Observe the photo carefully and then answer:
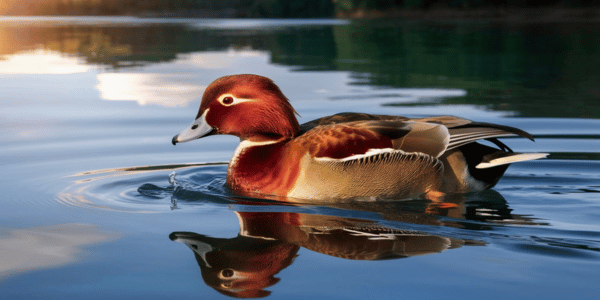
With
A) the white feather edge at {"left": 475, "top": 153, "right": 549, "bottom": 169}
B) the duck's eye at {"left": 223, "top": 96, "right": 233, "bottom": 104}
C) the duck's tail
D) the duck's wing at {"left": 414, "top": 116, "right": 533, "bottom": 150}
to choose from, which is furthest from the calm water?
the duck's eye at {"left": 223, "top": 96, "right": 233, "bottom": 104}

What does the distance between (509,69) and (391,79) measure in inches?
143

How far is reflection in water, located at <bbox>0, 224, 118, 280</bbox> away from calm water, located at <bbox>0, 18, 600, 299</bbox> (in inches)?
0.5

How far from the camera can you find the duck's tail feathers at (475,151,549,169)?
6.13 m

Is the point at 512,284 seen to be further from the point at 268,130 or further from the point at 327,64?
the point at 327,64

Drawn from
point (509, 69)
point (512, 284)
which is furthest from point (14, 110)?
point (509, 69)

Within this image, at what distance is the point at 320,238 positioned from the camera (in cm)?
504

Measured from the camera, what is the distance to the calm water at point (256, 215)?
4.20 m

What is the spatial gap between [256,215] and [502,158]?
80.0 inches

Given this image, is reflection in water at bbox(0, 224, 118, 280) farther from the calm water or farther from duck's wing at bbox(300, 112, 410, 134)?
duck's wing at bbox(300, 112, 410, 134)

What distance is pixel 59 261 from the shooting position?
466 centimetres

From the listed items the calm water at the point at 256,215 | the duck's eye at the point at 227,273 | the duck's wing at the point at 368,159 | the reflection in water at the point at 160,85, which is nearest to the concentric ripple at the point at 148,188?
the calm water at the point at 256,215

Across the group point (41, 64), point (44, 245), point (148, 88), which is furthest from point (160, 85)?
point (44, 245)

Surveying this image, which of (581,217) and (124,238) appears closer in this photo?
(124,238)

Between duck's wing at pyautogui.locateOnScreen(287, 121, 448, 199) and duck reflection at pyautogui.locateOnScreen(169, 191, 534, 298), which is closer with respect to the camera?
duck reflection at pyautogui.locateOnScreen(169, 191, 534, 298)
